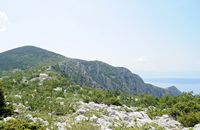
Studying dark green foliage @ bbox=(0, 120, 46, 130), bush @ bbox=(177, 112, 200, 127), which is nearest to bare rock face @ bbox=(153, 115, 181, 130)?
bush @ bbox=(177, 112, 200, 127)

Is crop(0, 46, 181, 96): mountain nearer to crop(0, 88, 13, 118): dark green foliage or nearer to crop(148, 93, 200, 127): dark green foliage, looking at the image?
crop(148, 93, 200, 127): dark green foliage

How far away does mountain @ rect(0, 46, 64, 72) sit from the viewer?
146875mm

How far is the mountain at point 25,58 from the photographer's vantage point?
5782 inches

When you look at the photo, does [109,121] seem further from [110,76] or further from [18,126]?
[110,76]

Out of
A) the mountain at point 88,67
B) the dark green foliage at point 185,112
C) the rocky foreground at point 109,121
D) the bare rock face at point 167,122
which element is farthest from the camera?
the mountain at point 88,67

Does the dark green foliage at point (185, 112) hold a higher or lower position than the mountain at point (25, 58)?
lower

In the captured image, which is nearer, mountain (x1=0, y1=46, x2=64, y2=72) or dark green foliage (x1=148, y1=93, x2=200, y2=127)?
dark green foliage (x1=148, y1=93, x2=200, y2=127)

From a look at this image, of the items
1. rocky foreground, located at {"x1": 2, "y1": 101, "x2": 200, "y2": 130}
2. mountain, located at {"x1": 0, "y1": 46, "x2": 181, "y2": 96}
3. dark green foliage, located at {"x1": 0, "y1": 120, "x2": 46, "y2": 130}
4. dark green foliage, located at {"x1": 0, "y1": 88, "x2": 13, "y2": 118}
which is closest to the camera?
dark green foliage, located at {"x1": 0, "y1": 120, "x2": 46, "y2": 130}

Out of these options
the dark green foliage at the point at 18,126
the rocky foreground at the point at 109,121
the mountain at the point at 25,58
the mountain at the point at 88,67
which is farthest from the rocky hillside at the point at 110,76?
the dark green foliage at the point at 18,126

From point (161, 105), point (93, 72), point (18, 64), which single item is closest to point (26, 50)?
point (18, 64)

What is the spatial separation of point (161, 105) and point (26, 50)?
168397mm

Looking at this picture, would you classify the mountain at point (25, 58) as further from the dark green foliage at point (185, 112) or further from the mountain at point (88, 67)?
the dark green foliage at point (185, 112)

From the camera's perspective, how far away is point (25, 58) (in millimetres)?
166875

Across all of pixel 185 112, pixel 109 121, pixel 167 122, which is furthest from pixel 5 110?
pixel 185 112
